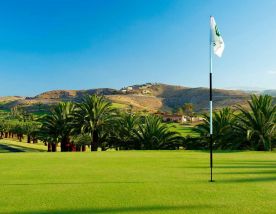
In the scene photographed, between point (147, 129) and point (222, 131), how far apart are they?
23.5 feet

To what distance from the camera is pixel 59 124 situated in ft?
141

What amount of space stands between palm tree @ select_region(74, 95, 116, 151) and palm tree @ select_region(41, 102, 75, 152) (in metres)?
3.25

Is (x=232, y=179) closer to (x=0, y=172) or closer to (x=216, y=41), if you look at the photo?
(x=216, y=41)

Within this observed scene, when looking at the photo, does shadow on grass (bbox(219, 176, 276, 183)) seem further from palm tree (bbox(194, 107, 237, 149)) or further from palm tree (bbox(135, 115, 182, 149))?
palm tree (bbox(135, 115, 182, 149))

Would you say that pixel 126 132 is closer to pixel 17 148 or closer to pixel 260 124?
pixel 260 124

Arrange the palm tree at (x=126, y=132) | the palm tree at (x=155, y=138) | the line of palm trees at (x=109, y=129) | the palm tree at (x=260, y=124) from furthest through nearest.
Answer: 1. the palm tree at (x=126, y=132)
2. the line of palm trees at (x=109, y=129)
3. the palm tree at (x=155, y=138)
4. the palm tree at (x=260, y=124)

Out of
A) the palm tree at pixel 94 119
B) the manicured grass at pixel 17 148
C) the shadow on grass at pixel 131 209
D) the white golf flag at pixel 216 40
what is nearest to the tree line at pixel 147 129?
the palm tree at pixel 94 119

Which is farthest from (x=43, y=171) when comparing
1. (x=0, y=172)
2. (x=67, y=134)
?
(x=67, y=134)

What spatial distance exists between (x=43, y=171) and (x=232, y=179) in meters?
6.28

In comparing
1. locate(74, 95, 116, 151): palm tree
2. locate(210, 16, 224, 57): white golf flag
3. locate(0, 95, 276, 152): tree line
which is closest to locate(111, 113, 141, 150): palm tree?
locate(0, 95, 276, 152): tree line

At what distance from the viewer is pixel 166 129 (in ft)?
124

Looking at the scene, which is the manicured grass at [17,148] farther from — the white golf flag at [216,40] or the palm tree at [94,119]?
the white golf flag at [216,40]

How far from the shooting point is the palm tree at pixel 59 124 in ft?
139

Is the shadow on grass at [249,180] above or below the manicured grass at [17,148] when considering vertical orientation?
above
